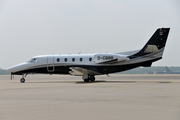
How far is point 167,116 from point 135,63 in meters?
19.6

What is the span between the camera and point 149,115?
23.9ft

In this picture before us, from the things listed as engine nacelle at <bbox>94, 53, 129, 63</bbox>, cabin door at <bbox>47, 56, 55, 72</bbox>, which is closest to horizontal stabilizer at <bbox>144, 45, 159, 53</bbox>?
engine nacelle at <bbox>94, 53, 129, 63</bbox>

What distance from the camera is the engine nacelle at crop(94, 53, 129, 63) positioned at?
87.2 ft

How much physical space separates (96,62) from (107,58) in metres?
1.38

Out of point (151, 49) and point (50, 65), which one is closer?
point (151, 49)

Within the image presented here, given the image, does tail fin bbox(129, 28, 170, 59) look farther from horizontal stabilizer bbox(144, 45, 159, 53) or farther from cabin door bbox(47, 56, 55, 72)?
cabin door bbox(47, 56, 55, 72)

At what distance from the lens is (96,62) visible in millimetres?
27359

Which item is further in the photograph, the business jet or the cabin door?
the cabin door

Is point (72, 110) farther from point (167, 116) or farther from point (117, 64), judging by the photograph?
point (117, 64)

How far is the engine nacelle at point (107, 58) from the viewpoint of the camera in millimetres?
26578

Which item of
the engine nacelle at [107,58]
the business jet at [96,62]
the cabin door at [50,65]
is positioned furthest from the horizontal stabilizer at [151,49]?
the cabin door at [50,65]

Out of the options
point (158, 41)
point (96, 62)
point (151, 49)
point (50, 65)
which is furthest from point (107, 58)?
point (50, 65)

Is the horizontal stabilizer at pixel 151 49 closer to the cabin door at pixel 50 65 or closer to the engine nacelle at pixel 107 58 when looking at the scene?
the engine nacelle at pixel 107 58

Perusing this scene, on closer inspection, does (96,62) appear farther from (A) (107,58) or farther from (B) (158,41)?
(B) (158,41)
